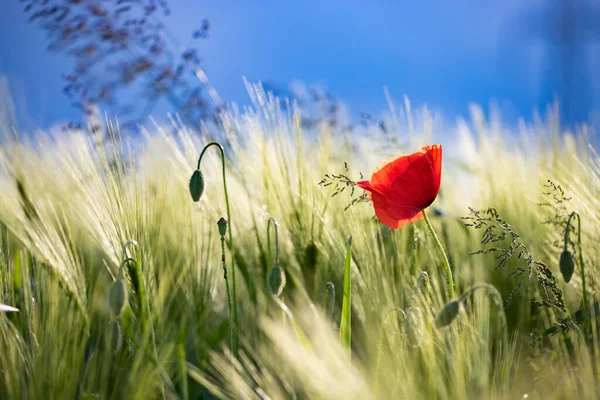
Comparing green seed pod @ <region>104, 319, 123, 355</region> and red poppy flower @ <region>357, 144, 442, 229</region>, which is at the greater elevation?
red poppy flower @ <region>357, 144, 442, 229</region>

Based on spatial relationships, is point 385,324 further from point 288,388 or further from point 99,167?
point 99,167

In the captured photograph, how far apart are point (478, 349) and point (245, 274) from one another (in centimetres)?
42

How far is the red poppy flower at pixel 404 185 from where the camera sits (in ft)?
2.01

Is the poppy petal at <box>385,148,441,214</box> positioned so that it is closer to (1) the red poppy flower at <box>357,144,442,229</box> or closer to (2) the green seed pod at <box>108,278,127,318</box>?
(1) the red poppy flower at <box>357,144,442,229</box>

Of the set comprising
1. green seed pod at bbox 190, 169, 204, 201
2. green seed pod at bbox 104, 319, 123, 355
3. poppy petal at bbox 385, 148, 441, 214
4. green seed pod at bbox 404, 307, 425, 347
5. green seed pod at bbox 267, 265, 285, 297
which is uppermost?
green seed pod at bbox 190, 169, 204, 201

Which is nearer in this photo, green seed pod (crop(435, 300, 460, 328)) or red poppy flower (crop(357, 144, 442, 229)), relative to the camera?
green seed pod (crop(435, 300, 460, 328))

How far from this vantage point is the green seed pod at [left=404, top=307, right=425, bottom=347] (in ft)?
1.76

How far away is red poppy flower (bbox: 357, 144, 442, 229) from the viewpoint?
613 millimetres

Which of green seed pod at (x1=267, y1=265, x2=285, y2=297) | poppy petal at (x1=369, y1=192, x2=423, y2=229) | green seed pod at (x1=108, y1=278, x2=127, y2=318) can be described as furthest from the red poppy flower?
green seed pod at (x1=108, y1=278, x2=127, y2=318)

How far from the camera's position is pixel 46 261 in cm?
77

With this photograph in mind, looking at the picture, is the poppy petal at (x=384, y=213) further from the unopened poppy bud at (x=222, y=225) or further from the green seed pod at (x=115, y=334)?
the green seed pod at (x=115, y=334)

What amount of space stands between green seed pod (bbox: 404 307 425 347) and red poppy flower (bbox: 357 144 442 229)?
0.37ft

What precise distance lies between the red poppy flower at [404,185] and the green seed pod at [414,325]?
0.37 ft

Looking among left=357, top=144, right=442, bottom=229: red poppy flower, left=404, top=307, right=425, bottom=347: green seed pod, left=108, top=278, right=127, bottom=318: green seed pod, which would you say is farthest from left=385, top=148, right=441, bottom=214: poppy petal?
left=108, top=278, right=127, bottom=318: green seed pod
